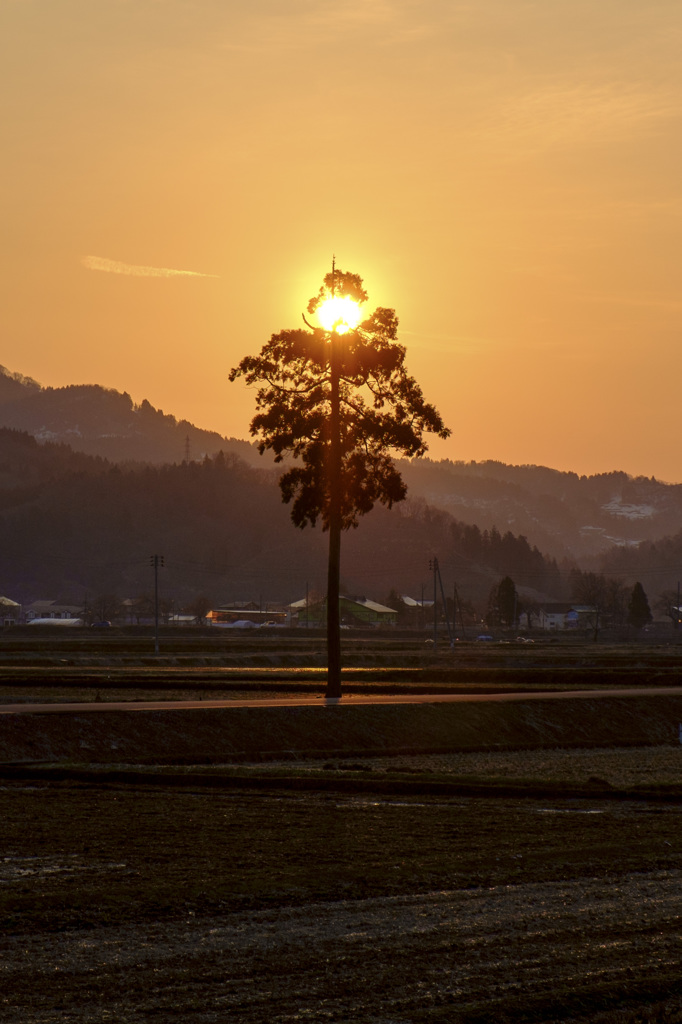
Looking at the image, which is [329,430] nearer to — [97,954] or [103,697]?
[103,697]

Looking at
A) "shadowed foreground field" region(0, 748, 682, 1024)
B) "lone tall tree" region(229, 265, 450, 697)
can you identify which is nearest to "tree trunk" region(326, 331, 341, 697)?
"lone tall tree" region(229, 265, 450, 697)

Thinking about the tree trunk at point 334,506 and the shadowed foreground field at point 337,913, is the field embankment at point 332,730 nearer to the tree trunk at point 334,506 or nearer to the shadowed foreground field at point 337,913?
the tree trunk at point 334,506

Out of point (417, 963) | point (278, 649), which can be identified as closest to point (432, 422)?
point (417, 963)

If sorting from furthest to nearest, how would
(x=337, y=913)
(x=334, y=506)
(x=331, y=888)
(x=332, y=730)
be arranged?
(x=334, y=506)
(x=332, y=730)
(x=331, y=888)
(x=337, y=913)

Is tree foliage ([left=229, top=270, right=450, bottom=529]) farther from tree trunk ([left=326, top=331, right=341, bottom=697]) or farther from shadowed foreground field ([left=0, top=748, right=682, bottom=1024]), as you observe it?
shadowed foreground field ([left=0, top=748, right=682, bottom=1024])

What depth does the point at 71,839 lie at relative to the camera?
69.3ft

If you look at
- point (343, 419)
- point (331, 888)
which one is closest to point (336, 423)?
point (343, 419)

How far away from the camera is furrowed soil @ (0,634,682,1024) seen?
12297 millimetres

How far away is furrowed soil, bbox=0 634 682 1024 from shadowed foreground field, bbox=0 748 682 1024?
35mm

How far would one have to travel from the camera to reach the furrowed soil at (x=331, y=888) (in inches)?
484

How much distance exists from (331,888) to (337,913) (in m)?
1.40

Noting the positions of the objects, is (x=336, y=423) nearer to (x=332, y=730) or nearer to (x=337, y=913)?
(x=332, y=730)

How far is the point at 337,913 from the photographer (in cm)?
1559

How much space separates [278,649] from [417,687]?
64897 millimetres
